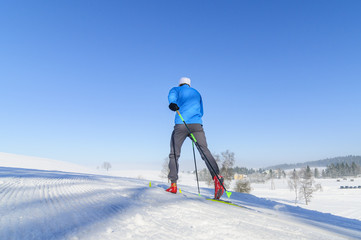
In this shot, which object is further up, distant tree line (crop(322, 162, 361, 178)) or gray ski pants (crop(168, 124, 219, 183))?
gray ski pants (crop(168, 124, 219, 183))

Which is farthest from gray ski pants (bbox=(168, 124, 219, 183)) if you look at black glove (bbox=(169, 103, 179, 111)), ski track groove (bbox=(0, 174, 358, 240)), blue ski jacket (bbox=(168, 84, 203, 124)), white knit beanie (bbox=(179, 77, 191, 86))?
ski track groove (bbox=(0, 174, 358, 240))

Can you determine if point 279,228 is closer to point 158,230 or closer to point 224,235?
A: point 224,235

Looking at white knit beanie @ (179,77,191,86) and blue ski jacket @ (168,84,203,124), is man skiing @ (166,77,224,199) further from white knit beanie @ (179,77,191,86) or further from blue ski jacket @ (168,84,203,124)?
white knit beanie @ (179,77,191,86)

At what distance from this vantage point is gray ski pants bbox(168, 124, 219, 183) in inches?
120

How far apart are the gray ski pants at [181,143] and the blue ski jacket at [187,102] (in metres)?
0.11

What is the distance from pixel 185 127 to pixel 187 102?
1.49 feet

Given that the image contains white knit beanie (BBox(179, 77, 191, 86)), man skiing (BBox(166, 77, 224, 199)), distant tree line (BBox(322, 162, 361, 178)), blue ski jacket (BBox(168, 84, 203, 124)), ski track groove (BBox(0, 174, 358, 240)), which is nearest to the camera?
ski track groove (BBox(0, 174, 358, 240))

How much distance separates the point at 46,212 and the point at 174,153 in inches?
75.9

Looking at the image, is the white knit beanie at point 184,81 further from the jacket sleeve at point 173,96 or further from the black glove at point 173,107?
the black glove at point 173,107

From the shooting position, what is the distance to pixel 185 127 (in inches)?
122

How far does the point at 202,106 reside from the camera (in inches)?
141

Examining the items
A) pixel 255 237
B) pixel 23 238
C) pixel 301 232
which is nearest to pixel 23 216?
pixel 23 238

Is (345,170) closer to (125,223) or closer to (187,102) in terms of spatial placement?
(187,102)

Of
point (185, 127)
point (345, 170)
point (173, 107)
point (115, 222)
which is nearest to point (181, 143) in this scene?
point (185, 127)
